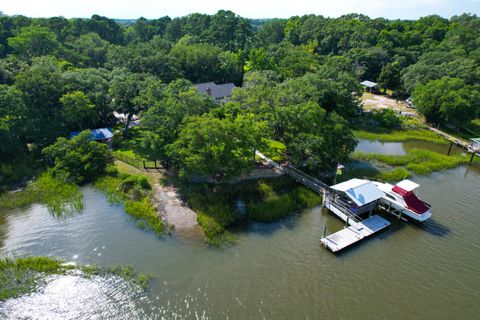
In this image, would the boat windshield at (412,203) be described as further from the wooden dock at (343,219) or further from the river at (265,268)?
the wooden dock at (343,219)

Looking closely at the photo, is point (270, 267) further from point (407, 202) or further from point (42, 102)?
point (42, 102)

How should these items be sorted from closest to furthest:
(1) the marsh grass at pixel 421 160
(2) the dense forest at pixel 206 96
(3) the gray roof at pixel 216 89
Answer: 1. (2) the dense forest at pixel 206 96
2. (1) the marsh grass at pixel 421 160
3. (3) the gray roof at pixel 216 89

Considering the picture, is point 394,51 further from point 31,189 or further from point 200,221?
point 31,189

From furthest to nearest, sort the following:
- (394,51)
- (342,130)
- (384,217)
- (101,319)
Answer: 1. (394,51)
2. (342,130)
3. (384,217)
4. (101,319)

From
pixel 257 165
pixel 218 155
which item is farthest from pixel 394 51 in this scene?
pixel 218 155

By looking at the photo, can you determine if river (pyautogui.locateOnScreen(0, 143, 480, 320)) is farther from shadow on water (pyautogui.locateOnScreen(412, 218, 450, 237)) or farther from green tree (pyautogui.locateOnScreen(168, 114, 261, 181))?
green tree (pyautogui.locateOnScreen(168, 114, 261, 181))

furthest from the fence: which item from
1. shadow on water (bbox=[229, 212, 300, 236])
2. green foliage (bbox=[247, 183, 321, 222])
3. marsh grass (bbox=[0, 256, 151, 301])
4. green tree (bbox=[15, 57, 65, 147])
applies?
marsh grass (bbox=[0, 256, 151, 301])

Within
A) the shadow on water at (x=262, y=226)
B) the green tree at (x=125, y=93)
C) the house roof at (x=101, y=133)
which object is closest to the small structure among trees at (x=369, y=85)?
the green tree at (x=125, y=93)

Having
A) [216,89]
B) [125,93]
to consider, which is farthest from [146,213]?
[216,89]
